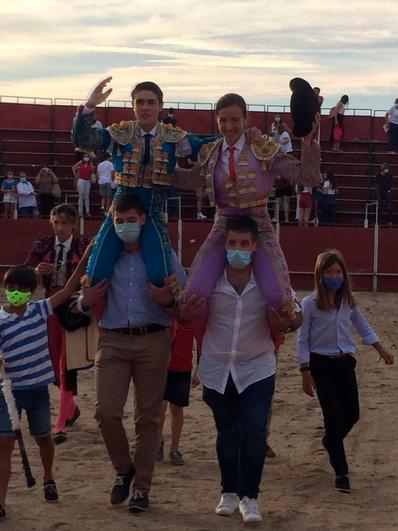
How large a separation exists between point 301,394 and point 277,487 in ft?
11.0

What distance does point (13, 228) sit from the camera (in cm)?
2069

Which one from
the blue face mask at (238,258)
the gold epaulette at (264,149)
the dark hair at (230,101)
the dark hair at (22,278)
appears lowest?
the dark hair at (22,278)

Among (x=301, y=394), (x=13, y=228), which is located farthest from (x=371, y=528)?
(x=13, y=228)

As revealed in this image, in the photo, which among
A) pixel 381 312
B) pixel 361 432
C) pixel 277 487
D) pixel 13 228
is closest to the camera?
pixel 277 487

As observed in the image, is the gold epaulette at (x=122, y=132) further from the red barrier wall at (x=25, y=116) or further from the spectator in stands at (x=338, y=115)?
the red barrier wall at (x=25, y=116)

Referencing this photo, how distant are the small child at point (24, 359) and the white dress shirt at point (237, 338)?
0.89m

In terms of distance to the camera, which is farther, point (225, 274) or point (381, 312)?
point (381, 312)

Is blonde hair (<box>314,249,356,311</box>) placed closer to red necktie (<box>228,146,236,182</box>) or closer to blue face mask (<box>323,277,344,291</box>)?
blue face mask (<box>323,277,344,291</box>)

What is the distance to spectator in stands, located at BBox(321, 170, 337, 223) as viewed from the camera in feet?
73.9

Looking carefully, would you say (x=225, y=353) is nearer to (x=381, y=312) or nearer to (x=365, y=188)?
(x=381, y=312)

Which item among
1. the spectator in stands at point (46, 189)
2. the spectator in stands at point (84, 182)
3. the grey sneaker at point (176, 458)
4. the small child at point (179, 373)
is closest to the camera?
the small child at point (179, 373)

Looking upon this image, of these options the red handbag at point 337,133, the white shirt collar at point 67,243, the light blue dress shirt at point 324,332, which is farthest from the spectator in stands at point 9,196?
the light blue dress shirt at point 324,332

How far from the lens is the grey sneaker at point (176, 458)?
7.15m

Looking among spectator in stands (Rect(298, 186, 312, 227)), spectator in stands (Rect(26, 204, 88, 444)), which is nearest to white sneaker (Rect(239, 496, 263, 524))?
spectator in stands (Rect(26, 204, 88, 444))
